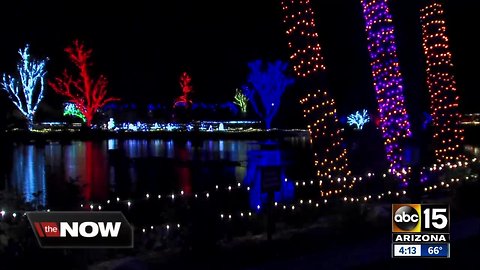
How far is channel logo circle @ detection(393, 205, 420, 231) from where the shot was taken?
24.7 ft

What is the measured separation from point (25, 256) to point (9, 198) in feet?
9.82

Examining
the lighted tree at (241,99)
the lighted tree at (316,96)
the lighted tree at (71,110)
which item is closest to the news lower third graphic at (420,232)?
the lighted tree at (316,96)

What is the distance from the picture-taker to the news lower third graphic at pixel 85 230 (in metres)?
7.34

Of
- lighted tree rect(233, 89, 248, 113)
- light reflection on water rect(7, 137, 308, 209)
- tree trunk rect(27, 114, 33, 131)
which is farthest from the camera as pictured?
lighted tree rect(233, 89, 248, 113)

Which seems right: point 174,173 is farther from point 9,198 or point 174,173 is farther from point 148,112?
point 148,112

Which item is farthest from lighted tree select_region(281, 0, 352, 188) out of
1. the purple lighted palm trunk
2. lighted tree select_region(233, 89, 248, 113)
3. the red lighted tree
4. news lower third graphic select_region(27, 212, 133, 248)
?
lighted tree select_region(233, 89, 248, 113)

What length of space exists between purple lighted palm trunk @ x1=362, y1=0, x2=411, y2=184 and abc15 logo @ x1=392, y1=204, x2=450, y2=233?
5.91 m

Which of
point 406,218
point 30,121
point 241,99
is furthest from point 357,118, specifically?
point 406,218

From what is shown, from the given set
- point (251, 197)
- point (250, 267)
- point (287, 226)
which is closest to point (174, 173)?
point (251, 197)

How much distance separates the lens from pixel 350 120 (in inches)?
2542

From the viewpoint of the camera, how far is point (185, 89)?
7488 cm

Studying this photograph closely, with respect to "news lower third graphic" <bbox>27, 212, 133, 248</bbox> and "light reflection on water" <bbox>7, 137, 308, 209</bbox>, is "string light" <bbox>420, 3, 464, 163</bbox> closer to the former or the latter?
"light reflection on water" <bbox>7, 137, 308, 209</bbox>

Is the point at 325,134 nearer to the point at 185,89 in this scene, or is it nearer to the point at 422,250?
the point at 422,250

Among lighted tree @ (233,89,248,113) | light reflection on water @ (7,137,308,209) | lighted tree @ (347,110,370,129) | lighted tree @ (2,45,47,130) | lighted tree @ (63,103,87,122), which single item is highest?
lighted tree @ (2,45,47,130)
